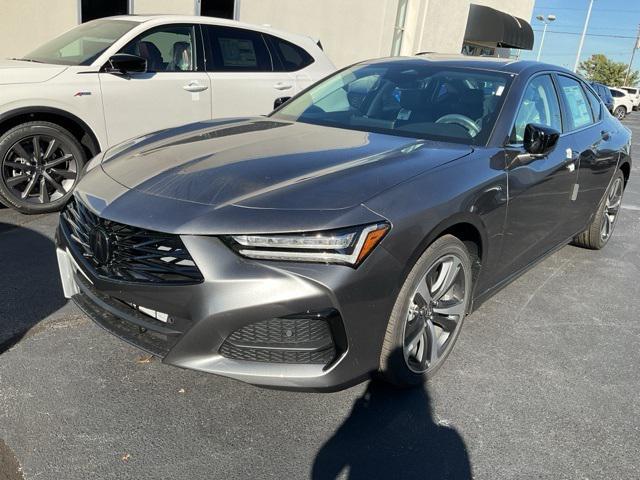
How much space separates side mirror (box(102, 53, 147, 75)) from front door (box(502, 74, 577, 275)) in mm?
3251

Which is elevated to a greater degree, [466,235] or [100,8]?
[100,8]

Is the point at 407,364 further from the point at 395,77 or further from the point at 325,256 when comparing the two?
the point at 395,77

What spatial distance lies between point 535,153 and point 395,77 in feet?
3.59

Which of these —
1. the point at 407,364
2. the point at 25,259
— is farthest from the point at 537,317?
the point at 25,259

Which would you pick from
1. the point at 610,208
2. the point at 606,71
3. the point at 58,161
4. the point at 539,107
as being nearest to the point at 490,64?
the point at 539,107

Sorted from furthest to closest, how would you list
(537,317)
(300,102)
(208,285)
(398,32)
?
1. (398,32)
2. (300,102)
3. (537,317)
4. (208,285)

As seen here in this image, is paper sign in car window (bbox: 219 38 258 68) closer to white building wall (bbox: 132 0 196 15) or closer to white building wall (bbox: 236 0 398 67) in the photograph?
white building wall (bbox: 132 0 196 15)

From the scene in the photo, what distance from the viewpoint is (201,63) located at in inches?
225

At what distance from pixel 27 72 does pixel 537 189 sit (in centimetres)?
399

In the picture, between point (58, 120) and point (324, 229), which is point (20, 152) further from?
point (324, 229)

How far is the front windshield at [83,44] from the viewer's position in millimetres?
5121

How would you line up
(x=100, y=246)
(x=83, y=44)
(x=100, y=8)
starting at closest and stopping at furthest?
(x=100, y=246) < (x=83, y=44) < (x=100, y=8)

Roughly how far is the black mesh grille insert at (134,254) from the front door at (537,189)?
5.82 feet

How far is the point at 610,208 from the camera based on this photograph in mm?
5203
